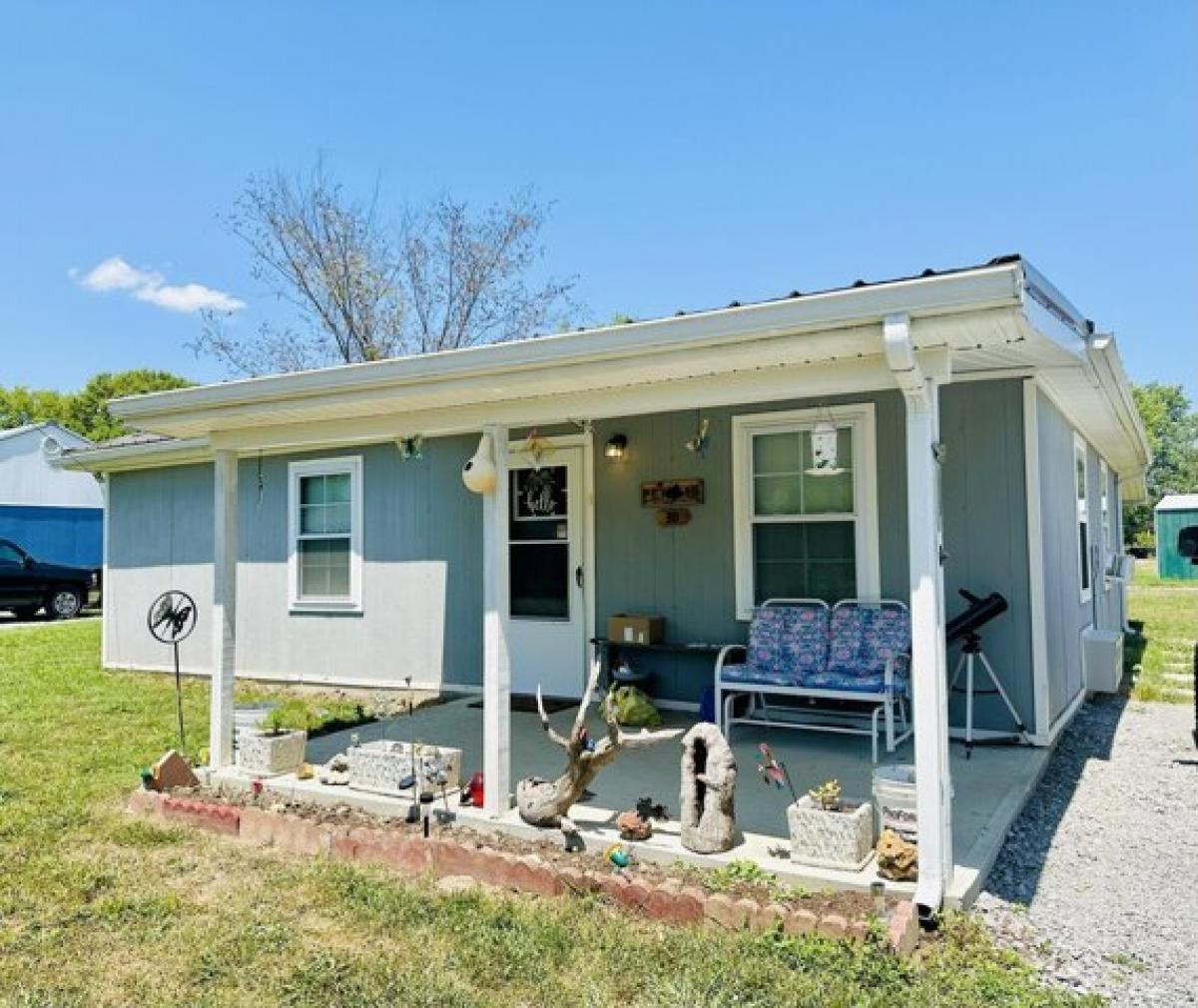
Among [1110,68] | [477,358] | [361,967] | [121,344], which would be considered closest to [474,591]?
[477,358]

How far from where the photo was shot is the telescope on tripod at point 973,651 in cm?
486

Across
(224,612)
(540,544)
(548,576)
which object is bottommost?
(224,612)

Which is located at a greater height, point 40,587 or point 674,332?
point 674,332

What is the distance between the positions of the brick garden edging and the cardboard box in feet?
8.50

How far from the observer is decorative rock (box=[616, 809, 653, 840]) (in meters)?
3.51

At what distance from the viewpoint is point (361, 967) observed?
2691 mm

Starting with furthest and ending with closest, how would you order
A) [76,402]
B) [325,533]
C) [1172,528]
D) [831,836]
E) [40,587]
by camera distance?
[76,402]
[1172,528]
[40,587]
[325,533]
[831,836]

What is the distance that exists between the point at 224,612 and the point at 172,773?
90 cm

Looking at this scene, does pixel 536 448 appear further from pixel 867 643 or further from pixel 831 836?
pixel 831 836

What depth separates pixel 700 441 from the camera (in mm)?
5875

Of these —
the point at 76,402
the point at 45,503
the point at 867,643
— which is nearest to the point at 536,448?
the point at 867,643


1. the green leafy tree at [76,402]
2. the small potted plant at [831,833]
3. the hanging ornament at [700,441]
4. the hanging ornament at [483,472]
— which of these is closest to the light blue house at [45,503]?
the green leafy tree at [76,402]

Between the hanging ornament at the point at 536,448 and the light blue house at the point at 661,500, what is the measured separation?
6 centimetres

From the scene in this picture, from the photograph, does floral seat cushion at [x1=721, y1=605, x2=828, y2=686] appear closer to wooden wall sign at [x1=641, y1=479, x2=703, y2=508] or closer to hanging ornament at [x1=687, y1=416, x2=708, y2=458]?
wooden wall sign at [x1=641, y1=479, x2=703, y2=508]
